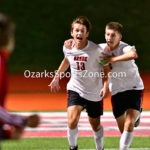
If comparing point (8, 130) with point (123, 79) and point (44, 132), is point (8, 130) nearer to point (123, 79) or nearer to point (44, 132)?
point (123, 79)

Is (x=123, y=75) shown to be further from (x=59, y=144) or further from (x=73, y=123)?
(x=59, y=144)

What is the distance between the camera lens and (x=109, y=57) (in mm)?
5676

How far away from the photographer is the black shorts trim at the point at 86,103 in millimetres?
5852

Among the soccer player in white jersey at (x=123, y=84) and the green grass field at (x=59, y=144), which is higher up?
the soccer player in white jersey at (x=123, y=84)

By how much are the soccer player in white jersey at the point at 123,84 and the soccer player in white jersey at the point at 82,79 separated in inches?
6.6

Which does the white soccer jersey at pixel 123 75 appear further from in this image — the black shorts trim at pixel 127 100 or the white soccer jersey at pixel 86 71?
the white soccer jersey at pixel 86 71

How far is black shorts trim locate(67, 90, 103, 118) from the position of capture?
5.85m

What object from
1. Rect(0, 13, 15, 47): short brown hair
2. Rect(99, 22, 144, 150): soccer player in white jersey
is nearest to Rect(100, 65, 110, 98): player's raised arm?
Rect(99, 22, 144, 150): soccer player in white jersey

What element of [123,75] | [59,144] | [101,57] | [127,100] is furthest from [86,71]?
[59,144]

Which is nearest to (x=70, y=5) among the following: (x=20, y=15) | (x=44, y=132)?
(x=20, y=15)

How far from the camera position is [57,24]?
2266 centimetres

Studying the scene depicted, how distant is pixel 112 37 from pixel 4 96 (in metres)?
3.29

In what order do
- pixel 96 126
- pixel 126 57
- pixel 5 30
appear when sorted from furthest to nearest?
pixel 96 126, pixel 126 57, pixel 5 30

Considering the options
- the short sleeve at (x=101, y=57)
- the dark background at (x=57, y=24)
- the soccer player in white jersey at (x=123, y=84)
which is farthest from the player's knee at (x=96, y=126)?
the dark background at (x=57, y=24)
